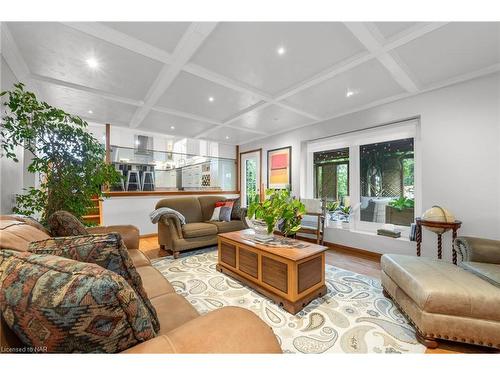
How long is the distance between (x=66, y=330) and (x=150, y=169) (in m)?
4.51

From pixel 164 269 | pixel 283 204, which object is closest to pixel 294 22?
pixel 283 204

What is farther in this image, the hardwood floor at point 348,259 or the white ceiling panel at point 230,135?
the white ceiling panel at point 230,135

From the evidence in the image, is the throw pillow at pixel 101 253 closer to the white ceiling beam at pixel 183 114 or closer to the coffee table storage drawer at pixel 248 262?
the coffee table storage drawer at pixel 248 262

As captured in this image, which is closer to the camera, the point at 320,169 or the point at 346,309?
the point at 346,309

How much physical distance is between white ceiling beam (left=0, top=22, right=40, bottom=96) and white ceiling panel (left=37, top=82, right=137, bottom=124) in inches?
8.2

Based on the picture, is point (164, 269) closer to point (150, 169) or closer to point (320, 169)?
point (150, 169)

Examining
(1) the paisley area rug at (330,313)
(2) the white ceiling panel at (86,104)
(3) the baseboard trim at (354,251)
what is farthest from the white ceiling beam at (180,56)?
(3) the baseboard trim at (354,251)

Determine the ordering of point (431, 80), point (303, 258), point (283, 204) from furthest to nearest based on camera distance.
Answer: point (431, 80) → point (283, 204) → point (303, 258)

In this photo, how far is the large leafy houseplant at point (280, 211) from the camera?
2092 millimetres

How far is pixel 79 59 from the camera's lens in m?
1.92

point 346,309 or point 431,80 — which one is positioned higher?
point 431,80

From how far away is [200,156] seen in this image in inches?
209

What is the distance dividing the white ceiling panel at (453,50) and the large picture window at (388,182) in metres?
1.04

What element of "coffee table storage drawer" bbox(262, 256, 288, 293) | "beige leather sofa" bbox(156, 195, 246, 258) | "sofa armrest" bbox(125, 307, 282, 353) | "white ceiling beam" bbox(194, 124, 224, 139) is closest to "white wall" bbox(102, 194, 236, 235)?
"beige leather sofa" bbox(156, 195, 246, 258)
